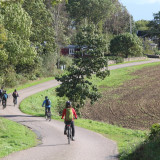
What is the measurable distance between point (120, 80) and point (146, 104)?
2003 cm

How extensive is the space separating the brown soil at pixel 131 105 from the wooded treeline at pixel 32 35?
6.89 m

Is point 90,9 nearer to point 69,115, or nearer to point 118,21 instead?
point 118,21

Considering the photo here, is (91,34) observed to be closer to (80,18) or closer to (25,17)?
(25,17)

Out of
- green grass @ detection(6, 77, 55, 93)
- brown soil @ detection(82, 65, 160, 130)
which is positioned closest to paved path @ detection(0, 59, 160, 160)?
brown soil @ detection(82, 65, 160, 130)

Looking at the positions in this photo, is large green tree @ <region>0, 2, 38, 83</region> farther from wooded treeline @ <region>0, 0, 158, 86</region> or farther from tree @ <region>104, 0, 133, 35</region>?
tree @ <region>104, 0, 133, 35</region>

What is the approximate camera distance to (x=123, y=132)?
1912 centimetres

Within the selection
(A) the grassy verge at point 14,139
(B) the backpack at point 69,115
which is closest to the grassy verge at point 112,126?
(B) the backpack at point 69,115

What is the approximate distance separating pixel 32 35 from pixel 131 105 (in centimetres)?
1964

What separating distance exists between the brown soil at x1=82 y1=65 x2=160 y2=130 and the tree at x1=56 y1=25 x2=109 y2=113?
A: 12.3 ft

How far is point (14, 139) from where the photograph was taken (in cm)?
1448

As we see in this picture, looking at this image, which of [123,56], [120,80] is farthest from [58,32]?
[123,56]

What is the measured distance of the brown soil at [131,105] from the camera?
29.6 metres

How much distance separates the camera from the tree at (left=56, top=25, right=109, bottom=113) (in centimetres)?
2766

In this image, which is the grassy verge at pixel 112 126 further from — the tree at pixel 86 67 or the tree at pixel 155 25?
the tree at pixel 155 25
